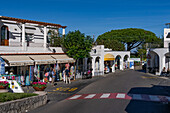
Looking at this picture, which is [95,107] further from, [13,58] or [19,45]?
[19,45]

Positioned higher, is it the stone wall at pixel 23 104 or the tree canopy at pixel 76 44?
the tree canopy at pixel 76 44

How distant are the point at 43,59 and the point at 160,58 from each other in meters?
19.2

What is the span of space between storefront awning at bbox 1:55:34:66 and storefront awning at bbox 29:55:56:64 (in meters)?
0.77

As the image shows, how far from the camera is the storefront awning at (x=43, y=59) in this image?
72.4 feet

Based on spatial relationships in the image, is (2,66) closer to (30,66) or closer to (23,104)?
(30,66)

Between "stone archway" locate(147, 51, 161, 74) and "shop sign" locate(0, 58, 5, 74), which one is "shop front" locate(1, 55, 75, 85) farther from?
"stone archway" locate(147, 51, 161, 74)

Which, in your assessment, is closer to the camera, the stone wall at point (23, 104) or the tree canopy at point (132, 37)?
the stone wall at point (23, 104)

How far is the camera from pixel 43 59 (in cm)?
2288

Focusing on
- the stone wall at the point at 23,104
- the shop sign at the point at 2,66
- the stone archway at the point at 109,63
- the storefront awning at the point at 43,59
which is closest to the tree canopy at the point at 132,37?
the stone archway at the point at 109,63

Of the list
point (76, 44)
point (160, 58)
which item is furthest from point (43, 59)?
point (160, 58)

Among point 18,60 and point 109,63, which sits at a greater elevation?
point 18,60

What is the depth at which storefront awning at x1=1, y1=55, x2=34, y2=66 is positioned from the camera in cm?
1909

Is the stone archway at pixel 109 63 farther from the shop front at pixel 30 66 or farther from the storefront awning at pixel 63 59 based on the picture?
the shop front at pixel 30 66

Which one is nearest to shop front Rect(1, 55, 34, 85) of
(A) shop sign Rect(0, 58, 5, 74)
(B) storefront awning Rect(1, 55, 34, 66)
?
(B) storefront awning Rect(1, 55, 34, 66)
